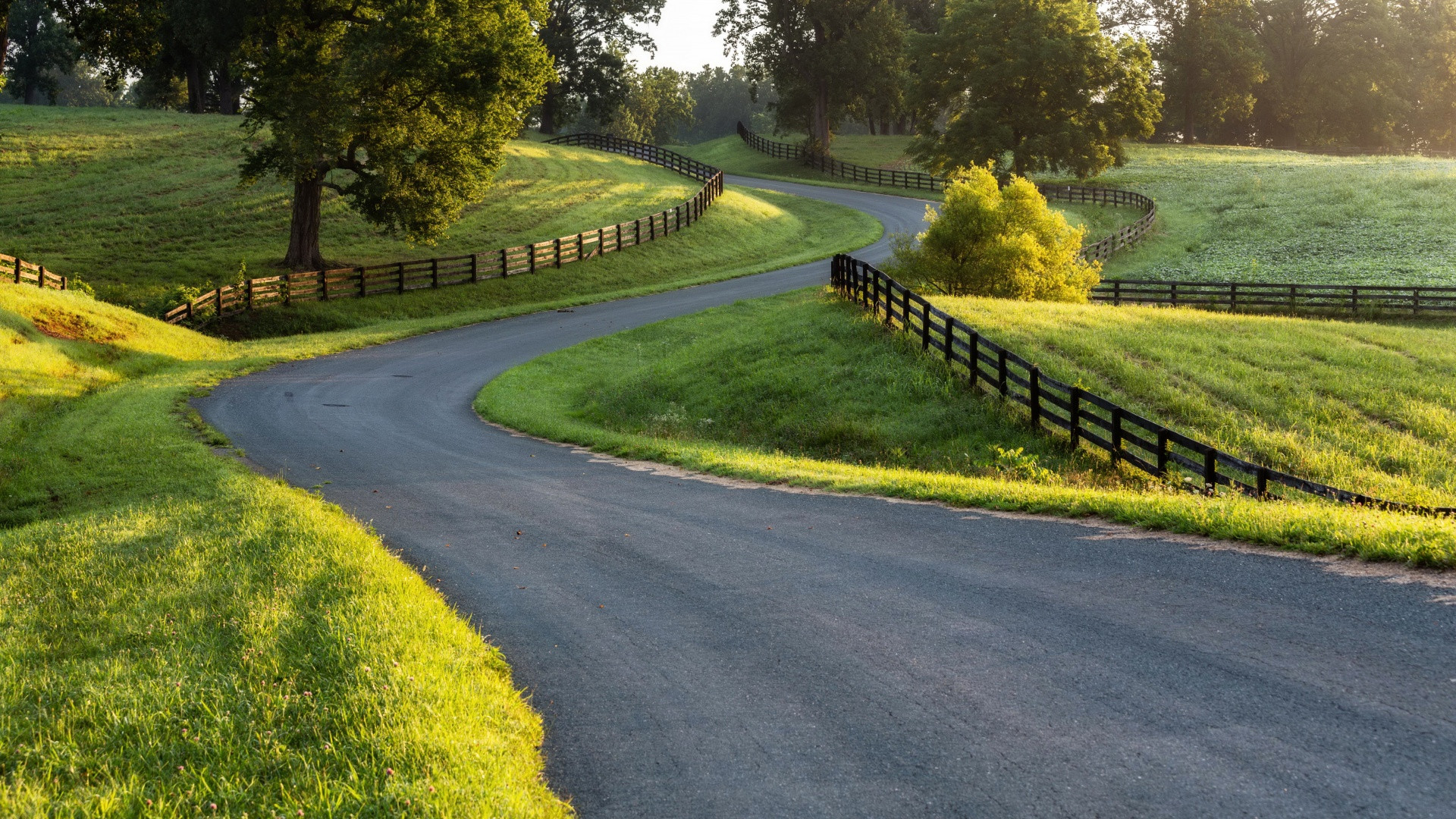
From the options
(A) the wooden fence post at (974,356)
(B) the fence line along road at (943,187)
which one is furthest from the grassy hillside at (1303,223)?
(A) the wooden fence post at (974,356)

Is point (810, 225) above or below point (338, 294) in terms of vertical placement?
above

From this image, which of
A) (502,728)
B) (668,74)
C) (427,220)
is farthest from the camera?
(668,74)

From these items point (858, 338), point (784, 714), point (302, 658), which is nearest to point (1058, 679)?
point (784, 714)

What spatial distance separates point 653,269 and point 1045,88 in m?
31.8

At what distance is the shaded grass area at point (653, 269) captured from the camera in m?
32.1

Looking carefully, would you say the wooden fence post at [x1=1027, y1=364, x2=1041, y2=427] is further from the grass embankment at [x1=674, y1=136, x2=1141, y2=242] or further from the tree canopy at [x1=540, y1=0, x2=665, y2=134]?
the tree canopy at [x1=540, y1=0, x2=665, y2=134]

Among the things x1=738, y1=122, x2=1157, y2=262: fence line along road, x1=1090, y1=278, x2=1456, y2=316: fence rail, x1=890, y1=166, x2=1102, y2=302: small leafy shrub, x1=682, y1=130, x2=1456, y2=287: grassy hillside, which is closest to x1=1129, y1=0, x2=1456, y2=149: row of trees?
x1=682, y1=130, x2=1456, y2=287: grassy hillside

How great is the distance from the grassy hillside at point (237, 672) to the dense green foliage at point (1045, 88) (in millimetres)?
54335

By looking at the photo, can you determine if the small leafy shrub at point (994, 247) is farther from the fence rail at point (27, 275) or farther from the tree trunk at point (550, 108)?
the tree trunk at point (550, 108)

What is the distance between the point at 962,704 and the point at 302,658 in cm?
453

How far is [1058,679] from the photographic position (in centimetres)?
667

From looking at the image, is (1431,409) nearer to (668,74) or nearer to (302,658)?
(302,658)

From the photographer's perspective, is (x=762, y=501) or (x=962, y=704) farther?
(x=762, y=501)

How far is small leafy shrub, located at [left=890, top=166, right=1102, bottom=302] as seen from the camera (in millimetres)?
26938
